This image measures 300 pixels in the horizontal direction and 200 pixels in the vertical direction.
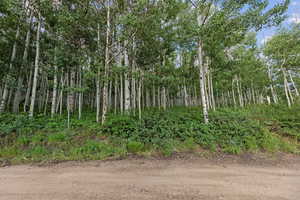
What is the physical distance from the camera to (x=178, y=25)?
11008 mm

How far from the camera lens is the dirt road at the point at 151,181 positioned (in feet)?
8.61

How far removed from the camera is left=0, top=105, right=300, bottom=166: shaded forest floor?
4.82 m

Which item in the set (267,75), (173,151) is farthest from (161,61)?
(267,75)

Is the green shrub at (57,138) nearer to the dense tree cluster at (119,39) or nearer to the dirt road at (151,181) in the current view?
the dirt road at (151,181)

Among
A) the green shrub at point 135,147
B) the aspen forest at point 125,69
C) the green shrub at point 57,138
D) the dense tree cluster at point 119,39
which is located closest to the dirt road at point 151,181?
the green shrub at point 135,147

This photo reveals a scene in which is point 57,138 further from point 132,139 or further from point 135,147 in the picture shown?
point 135,147

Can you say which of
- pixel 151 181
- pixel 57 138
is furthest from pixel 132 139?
pixel 57 138

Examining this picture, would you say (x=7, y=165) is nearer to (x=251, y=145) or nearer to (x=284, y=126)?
(x=251, y=145)

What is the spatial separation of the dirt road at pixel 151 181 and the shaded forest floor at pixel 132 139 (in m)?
0.69

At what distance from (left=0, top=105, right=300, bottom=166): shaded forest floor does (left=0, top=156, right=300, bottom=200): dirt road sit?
0.69m

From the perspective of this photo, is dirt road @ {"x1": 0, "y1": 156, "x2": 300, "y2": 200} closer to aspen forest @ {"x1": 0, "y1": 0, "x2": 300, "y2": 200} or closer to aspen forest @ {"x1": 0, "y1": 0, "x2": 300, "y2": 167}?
aspen forest @ {"x1": 0, "y1": 0, "x2": 300, "y2": 200}

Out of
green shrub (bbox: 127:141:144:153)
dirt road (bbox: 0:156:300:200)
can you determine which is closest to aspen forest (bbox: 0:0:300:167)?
green shrub (bbox: 127:141:144:153)

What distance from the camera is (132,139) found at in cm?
559

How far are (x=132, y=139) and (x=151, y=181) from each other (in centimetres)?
258
